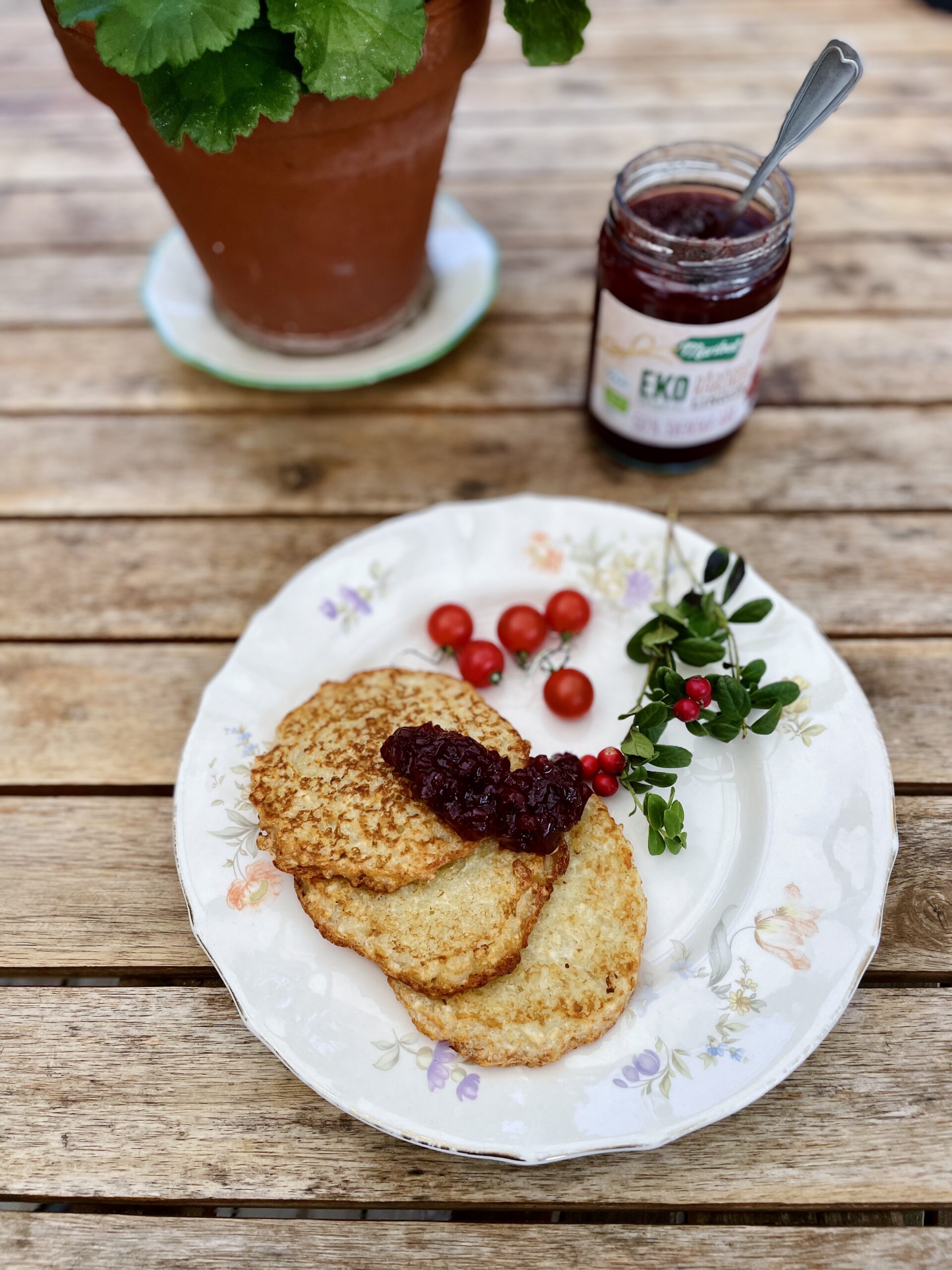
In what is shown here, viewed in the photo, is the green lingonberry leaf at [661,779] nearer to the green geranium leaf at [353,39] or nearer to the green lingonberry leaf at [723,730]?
the green lingonberry leaf at [723,730]

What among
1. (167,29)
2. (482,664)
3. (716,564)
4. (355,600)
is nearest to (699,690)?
(716,564)

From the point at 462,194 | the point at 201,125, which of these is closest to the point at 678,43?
the point at 462,194

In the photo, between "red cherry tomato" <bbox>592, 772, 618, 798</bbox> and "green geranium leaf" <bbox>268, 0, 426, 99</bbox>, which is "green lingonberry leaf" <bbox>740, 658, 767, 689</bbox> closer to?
"red cherry tomato" <bbox>592, 772, 618, 798</bbox>

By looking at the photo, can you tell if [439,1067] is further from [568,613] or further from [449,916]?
[568,613]

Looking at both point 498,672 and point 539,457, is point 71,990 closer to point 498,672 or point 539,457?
point 498,672

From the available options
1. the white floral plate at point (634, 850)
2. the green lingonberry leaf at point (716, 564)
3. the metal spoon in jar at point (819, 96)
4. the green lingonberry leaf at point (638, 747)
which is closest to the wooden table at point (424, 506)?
the white floral plate at point (634, 850)

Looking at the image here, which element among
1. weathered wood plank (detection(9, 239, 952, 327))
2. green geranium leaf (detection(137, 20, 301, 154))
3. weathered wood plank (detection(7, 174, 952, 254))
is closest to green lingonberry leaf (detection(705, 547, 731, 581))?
weathered wood plank (detection(9, 239, 952, 327))
